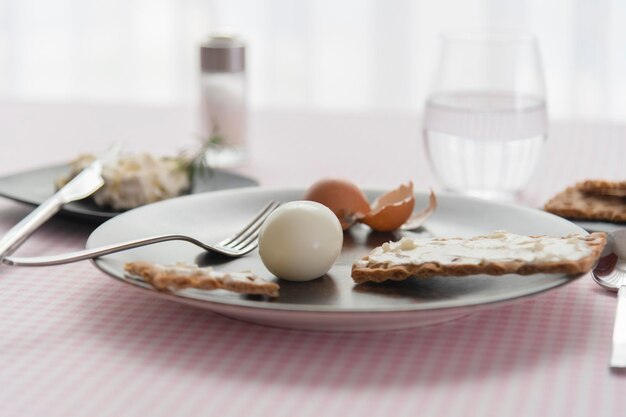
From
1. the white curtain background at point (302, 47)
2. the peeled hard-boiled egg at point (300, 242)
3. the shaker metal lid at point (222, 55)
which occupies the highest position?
the shaker metal lid at point (222, 55)

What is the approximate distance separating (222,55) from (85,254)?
75cm

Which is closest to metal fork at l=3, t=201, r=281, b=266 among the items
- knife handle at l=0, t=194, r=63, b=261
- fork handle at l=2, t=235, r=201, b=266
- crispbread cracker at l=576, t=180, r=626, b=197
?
fork handle at l=2, t=235, r=201, b=266

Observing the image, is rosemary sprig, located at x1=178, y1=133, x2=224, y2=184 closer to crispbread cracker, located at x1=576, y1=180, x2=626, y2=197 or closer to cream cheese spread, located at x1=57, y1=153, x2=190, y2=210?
cream cheese spread, located at x1=57, y1=153, x2=190, y2=210

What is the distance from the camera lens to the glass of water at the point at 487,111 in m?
1.26

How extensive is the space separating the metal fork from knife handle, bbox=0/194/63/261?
10 centimetres

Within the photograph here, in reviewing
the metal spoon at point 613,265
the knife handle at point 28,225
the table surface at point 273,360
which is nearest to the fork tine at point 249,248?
the table surface at point 273,360

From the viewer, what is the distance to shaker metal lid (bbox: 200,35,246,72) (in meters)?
1.54

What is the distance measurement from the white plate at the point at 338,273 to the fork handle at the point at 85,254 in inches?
0.5

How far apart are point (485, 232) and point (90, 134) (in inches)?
37.3

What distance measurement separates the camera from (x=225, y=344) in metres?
0.80

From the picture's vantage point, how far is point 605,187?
3.77ft

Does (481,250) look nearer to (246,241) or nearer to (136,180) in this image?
(246,241)

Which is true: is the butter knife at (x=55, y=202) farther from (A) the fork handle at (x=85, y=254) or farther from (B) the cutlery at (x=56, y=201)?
(A) the fork handle at (x=85, y=254)

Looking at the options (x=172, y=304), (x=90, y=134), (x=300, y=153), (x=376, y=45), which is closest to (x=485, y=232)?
(x=172, y=304)
